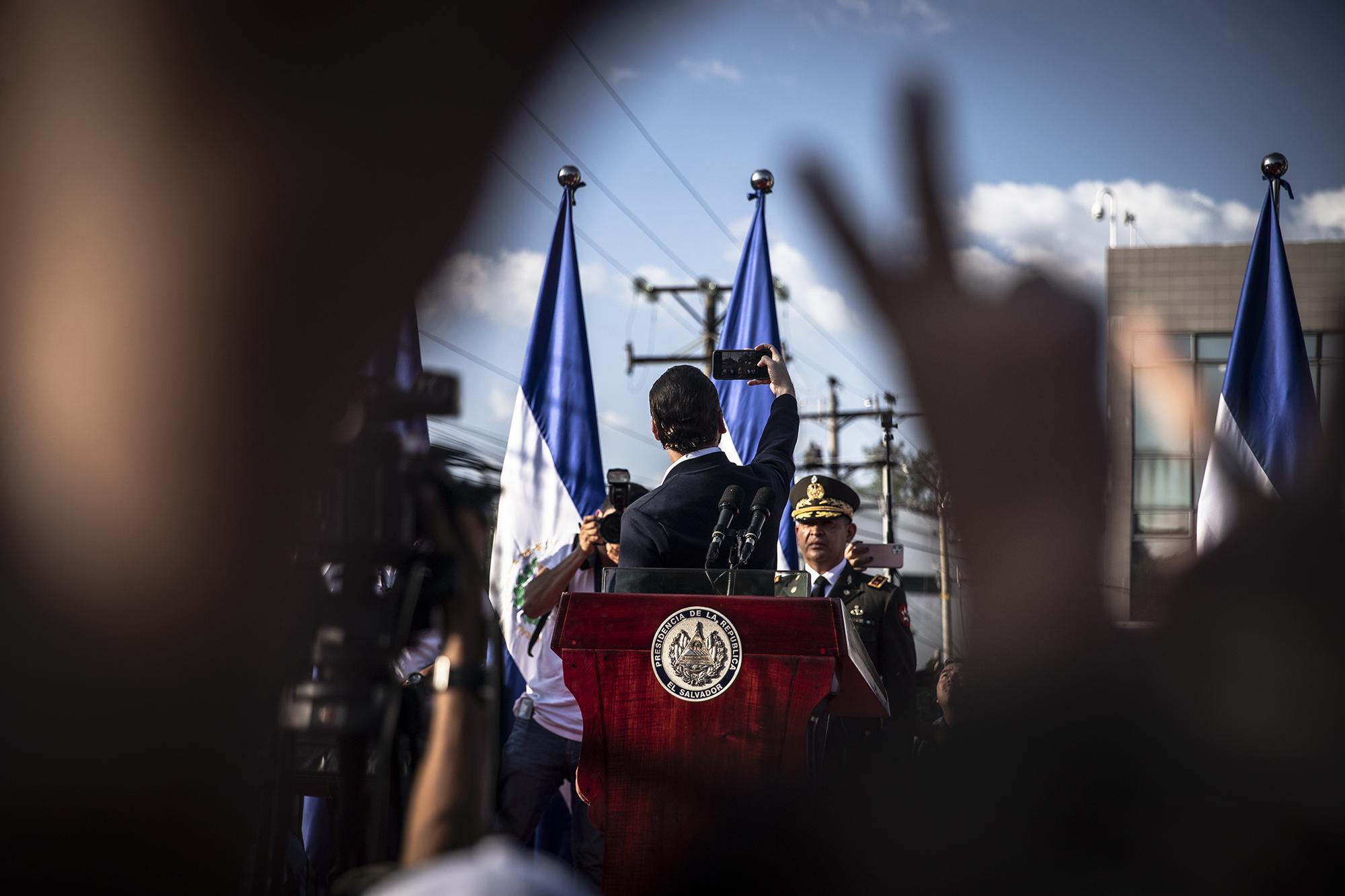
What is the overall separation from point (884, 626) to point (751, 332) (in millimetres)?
2793

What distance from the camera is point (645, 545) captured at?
9.45ft

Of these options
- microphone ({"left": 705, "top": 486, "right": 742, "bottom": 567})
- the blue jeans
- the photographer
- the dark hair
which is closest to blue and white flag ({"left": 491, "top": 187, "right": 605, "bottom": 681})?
the photographer

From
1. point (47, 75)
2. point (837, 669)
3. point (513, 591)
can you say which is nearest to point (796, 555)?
point (513, 591)

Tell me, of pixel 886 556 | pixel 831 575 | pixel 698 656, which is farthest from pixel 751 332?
pixel 698 656

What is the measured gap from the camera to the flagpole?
0.55 meters

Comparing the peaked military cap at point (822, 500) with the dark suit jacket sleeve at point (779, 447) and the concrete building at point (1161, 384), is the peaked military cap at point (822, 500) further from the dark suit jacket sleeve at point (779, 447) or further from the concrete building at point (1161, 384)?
the concrete building at point (1161, 384)

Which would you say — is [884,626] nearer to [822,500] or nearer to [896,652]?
[896,652]

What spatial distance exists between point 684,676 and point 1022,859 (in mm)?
1833

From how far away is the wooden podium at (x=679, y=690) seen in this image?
2340 mm

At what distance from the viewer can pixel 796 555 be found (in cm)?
629

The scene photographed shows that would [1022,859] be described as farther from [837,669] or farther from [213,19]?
[837,669]

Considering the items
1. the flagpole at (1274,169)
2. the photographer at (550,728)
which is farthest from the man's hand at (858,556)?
the flagpole at (1274,169)

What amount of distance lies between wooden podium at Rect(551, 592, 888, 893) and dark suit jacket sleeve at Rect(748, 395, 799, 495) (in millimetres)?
451

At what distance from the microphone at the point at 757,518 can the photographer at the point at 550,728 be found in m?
1.03
